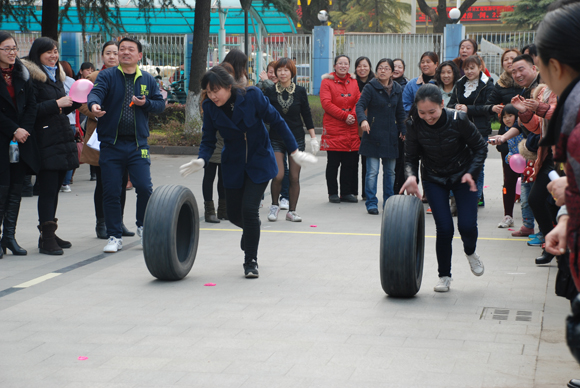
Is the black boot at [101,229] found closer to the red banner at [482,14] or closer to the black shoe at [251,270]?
the black shoe at [251,270]

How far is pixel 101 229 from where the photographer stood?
818 cm

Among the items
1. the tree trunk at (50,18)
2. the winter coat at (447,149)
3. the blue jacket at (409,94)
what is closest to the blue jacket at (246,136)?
the winter coat at (447,149)

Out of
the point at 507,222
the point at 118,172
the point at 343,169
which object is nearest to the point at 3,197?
the point at 118,172

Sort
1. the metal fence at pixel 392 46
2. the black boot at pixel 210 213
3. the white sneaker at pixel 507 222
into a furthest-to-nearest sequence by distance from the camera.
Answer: the metal fence at pixel 392 46, the black boot at pixel 210 213, the white sneaker at pixel 507 222

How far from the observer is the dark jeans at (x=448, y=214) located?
5.81m

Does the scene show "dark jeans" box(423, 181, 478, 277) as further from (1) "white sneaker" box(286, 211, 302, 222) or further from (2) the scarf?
(2) the scarf

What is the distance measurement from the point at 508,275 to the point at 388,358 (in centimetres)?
256

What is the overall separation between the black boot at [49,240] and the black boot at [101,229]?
80 centimetres

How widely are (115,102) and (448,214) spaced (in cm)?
348

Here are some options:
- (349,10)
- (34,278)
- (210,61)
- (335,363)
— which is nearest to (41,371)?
(335,363)

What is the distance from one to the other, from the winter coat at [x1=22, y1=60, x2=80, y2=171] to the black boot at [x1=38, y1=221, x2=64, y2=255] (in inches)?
22.2

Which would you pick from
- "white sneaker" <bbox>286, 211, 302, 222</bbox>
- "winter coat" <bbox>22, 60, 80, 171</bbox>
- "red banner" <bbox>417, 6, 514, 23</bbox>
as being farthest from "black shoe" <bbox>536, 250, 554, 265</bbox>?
"red banner" <bbox>417, 6, 514, 23</bbox>

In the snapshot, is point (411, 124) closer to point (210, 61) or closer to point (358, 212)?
point (358, 212)

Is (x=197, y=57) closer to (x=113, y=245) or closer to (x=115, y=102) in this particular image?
(x=115, y=102)
